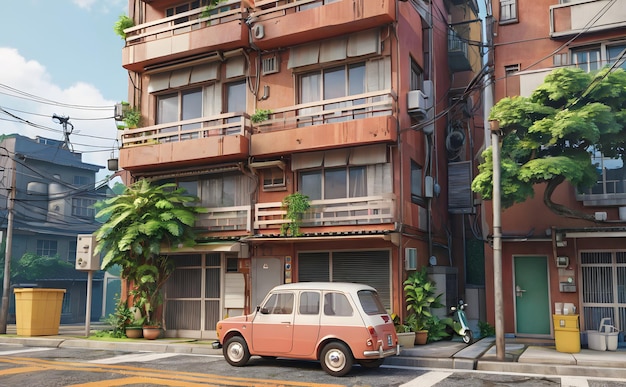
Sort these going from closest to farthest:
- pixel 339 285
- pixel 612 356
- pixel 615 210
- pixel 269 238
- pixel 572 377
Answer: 1. pixel 572 377
2. pixel 339 285
3. pixel 612 356
4. pixel 615 210
5. pixel 269 238

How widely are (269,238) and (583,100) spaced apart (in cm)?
983

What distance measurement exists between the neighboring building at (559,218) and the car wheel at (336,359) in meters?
7.76

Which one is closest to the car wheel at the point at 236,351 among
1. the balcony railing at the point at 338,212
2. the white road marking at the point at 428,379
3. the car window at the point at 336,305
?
the car window at the point at 336,305

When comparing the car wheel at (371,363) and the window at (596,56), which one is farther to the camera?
the window at (596,56)

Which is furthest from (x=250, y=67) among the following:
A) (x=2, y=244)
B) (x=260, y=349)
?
(x=2, y=244)

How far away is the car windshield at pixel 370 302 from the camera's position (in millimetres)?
12594

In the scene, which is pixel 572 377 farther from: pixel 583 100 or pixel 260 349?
pixel 583 100

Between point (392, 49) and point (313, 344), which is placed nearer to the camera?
point (313, 344)

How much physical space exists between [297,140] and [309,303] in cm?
726

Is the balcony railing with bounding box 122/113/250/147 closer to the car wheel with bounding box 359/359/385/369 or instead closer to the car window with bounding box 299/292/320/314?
the car window with bounding box 299/292/320/314

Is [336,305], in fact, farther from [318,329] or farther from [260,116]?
[260,116]

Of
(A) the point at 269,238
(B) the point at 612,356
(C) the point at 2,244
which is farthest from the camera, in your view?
(C) the point at 2,244

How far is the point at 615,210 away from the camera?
17.3 metres

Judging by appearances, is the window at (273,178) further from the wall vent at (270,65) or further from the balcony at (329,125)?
the wall vent at (270,65)
